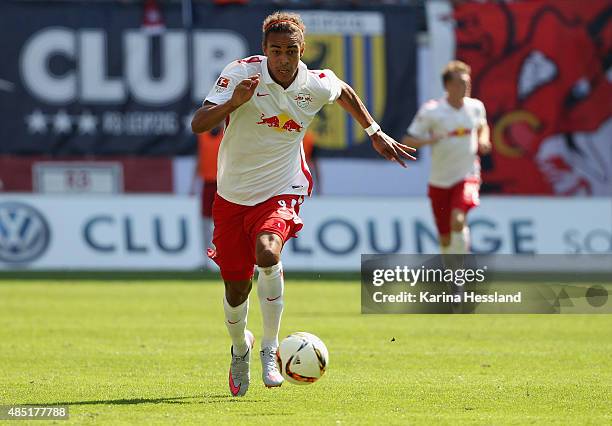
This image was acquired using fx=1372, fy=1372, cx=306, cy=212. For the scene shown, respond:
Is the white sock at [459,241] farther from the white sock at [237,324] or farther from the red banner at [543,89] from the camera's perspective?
the red banner at [543,89]

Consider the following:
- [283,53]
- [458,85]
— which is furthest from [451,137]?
[283,53]

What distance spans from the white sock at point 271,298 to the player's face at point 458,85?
25.0 feet

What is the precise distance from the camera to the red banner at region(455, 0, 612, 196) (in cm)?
2467

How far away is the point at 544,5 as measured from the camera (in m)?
24.8

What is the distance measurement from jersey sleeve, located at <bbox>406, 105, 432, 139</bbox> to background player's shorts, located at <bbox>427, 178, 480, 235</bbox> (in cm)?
64

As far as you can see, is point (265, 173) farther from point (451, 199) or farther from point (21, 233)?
point (21, 233)

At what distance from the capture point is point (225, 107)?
8.39 meters

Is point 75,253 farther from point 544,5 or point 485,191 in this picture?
point 544,5

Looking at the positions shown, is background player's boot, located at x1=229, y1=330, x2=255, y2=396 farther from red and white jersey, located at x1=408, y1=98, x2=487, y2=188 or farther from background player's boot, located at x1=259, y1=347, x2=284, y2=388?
red and white jersey, located at x1=408, y1=98, x2=487, y2=188

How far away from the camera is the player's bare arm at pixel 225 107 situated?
27.4 feet

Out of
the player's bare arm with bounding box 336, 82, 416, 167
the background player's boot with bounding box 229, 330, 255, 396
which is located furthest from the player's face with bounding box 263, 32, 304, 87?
the background player's boot with bounding box 229, 330, 255, 396

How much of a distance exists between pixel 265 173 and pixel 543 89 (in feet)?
54.6

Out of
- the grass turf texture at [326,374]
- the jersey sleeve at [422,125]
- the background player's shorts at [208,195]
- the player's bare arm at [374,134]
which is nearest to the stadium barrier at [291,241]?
the background player's shorts at [208,195]

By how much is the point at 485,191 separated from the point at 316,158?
10.2 feet
